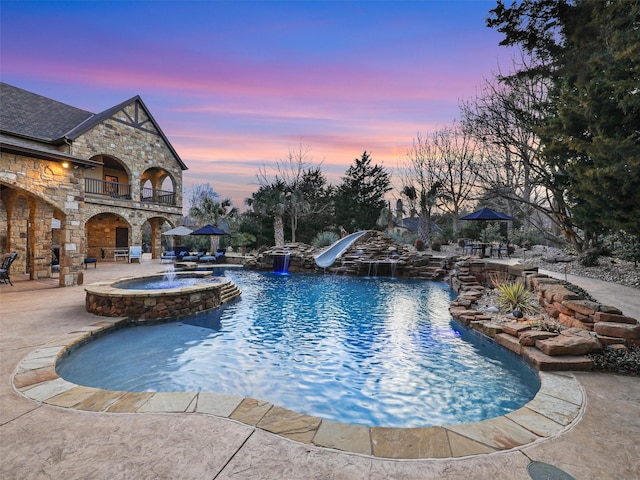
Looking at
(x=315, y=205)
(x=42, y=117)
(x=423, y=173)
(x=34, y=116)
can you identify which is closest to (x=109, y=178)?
(x=42, y=117)

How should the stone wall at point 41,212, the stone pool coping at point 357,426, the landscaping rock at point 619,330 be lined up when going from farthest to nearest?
the stone wall at point 41,212 → the landscaping rock at point 619,330 → the stone pool coping at point 357,426

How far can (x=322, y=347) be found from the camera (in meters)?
5.36

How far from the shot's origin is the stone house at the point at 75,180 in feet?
28.1

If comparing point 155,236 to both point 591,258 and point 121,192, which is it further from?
point 591,258

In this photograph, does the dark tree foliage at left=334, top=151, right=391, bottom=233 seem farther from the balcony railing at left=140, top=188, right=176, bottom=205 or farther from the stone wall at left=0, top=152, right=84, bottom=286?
the stone wall at left=0, top=152, right=84, bottom=286

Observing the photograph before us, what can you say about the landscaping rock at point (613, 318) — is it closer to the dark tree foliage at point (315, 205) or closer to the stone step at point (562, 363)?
the stone step at point (562, 363)

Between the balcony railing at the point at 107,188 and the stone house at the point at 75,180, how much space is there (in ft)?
0.19

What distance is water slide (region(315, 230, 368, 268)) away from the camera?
1613 centimetres

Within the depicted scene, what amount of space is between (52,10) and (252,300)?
10.4 metres

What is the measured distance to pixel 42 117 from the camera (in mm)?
16281

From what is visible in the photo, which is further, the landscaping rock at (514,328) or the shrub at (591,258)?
the shrub at (591,258)

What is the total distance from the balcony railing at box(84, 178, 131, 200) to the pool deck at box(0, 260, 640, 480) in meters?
17.8

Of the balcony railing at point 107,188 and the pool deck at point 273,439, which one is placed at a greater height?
the balcony railing at point 107,188

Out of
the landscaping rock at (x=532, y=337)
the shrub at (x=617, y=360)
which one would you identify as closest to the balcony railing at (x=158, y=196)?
the landscaping rock at (x=532, y=337)
